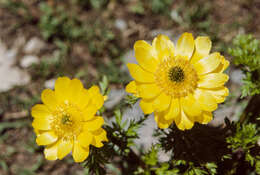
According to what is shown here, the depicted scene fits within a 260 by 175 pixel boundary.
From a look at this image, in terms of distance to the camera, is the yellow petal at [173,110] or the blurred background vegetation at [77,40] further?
the blurred background vegetation at [77,40]

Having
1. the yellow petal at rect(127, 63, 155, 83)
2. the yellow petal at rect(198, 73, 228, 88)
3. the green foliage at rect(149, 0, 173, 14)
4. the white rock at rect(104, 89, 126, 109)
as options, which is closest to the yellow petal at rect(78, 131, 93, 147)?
the yellow petal at rect(127, 63, 155, 83)

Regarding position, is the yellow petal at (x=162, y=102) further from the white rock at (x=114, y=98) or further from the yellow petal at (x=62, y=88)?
the white rock at (x=114, y=98)

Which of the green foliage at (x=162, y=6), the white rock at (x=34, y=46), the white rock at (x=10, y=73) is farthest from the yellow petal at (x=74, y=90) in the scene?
the green foliage at (x=162, y=6)

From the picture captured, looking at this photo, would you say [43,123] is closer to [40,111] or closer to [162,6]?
[40,111]

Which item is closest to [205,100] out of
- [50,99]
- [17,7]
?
[50,99]

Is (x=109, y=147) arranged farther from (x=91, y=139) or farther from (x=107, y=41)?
(x=107, y=41)

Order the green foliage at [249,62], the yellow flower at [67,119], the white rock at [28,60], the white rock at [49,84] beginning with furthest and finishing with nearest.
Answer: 1. the white rock at [28,60]
2. the white rock at [49,84]
3. the green foliage at [249,62]
4. the yellow flower at [67,119]
